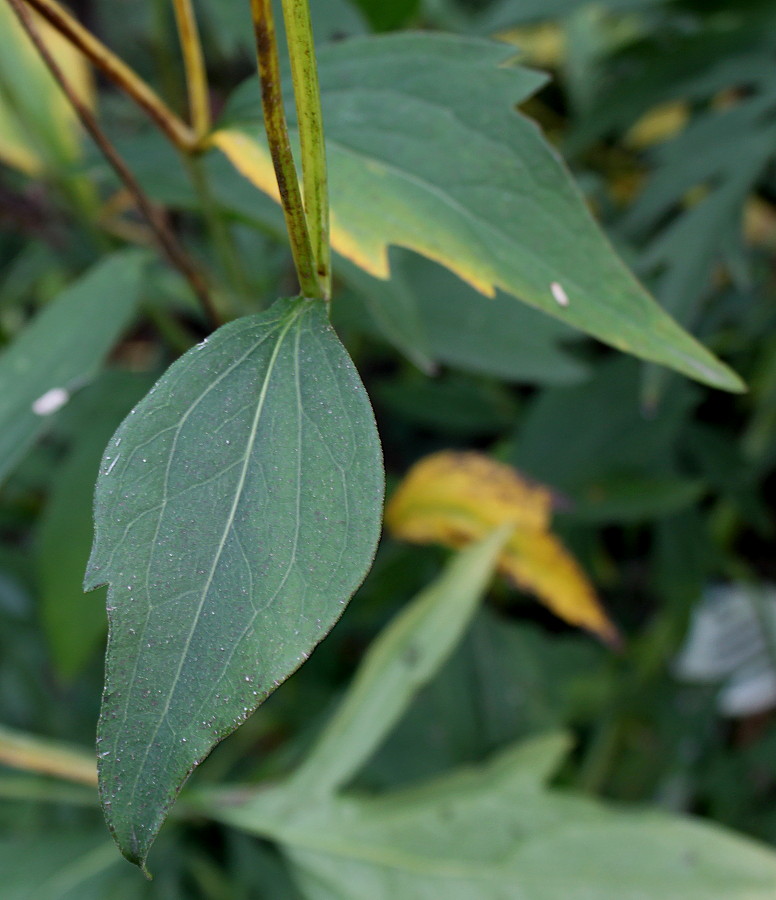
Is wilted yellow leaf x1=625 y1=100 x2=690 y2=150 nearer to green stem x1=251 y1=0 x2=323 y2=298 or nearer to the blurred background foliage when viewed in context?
the blurred background foliage

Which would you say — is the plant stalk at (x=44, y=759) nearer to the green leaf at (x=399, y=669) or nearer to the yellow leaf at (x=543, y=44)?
the green leaf at (x=399, y=669)

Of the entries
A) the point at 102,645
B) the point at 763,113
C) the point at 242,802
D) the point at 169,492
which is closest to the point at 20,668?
the point at 102,645

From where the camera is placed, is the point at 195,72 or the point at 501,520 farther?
the point at 501,520

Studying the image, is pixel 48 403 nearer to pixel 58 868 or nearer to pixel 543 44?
pixel 58 868

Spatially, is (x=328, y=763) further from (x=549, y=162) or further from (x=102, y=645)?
(x=549, y=162)

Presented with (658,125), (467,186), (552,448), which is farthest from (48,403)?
(658,125)

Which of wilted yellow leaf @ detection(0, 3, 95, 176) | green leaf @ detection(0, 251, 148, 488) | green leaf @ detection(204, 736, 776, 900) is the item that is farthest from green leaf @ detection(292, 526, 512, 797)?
wilted yellow leaf @ detection(0, 3, 95, 176)

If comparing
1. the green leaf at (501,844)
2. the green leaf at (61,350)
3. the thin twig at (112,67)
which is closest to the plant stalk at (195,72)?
the thin twig at (112,67)
